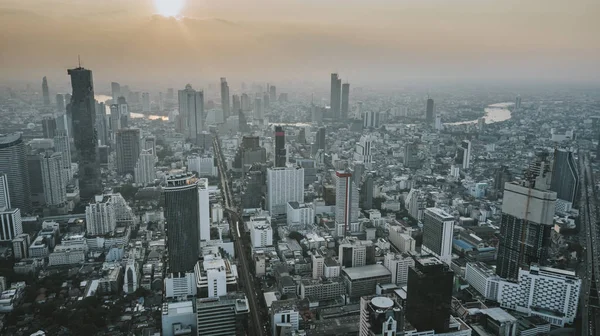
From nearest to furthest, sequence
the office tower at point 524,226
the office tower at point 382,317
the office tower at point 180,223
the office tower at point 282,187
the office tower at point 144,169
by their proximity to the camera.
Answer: the office tower at point 382,317 < the office tower at point 524,226 < the office tower at point 180,223 < the office tower at point 282,187 < the office tower at point 144,169

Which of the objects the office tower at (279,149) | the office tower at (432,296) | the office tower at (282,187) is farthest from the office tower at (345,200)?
the office tower at (432,296)

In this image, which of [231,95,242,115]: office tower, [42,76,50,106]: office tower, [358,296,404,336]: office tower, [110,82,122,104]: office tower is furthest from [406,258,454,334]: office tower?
[231,95,242,115]: office tower

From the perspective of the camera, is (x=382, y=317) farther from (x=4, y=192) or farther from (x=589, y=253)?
(x=4, y=192)

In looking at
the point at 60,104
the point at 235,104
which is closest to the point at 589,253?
the point at 60,104

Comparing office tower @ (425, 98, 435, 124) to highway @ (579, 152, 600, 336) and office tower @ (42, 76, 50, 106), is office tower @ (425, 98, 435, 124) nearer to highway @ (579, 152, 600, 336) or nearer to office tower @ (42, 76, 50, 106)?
highway @ (579, 152, 600, 336)

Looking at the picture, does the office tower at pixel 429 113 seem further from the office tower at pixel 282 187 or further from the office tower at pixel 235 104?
the office tower at pixel 282 187
